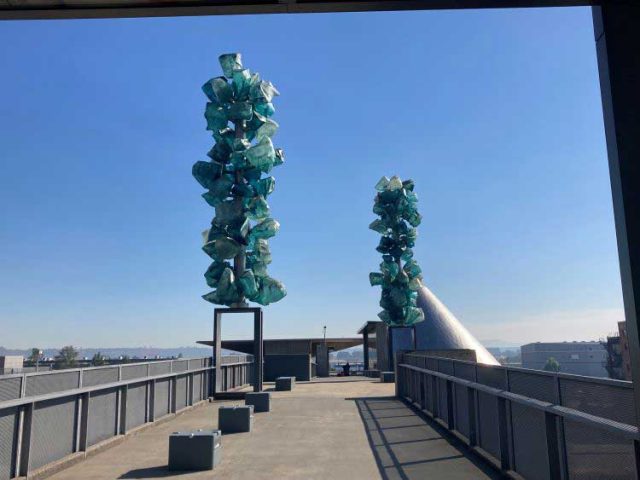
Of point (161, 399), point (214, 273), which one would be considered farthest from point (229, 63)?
point (161, 399)

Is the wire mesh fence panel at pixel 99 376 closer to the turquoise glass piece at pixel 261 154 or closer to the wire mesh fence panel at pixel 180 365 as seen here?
the wire mesh fence panel at pixel 180 365

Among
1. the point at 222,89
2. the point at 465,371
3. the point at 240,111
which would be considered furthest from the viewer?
the point at 222,89

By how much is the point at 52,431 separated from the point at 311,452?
5298 mm

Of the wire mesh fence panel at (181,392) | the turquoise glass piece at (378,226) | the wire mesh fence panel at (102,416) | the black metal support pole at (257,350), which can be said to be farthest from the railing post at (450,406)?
the turquoise glass piece at (378,226)

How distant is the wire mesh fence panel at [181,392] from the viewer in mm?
19897

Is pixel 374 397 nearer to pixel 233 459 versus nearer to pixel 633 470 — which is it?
pixel 233 459

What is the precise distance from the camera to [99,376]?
13.0 meters

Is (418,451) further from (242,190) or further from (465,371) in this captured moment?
(242,190)

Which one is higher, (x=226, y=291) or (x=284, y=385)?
(x=226, y=291)

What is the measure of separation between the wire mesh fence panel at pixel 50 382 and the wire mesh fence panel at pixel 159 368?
5.03 m

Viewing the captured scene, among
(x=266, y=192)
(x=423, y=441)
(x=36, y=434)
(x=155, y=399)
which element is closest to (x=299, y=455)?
(x=423, y=441)

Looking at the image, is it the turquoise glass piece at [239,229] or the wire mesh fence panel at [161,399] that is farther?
the turquoise glass piece at [239,229]

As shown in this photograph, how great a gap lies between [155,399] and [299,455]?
6.58 metres

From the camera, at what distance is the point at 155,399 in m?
17.0
